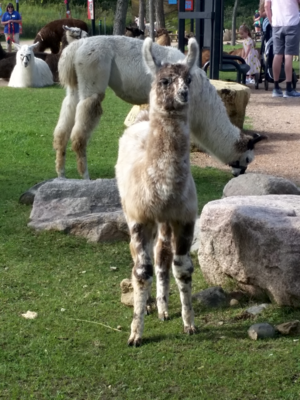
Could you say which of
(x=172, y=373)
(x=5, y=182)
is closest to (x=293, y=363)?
(x=172, y=373)

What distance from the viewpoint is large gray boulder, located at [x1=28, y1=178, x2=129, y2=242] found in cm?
613

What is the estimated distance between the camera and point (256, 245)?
15.2 ft

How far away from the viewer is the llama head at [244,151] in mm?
7965

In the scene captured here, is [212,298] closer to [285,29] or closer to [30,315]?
[30,315]

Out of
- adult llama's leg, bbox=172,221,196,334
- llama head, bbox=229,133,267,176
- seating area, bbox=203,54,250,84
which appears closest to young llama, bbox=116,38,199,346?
adult llama's leg, bbox=172,221,196,334

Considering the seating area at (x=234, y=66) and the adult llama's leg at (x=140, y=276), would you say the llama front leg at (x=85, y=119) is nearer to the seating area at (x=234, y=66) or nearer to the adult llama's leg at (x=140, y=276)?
the adult llama's leg at (x=140, y=276)

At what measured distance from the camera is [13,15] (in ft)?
88.6

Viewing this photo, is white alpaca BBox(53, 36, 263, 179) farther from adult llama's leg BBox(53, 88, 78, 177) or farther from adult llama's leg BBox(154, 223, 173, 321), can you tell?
adult llama's leg BBox(154, 223, 173, 321)

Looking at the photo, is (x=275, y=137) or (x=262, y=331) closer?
(x=262, y=331)

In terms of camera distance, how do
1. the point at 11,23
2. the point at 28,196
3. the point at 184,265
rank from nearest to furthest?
the point at 184,265, the point at 28,196, the point at 11,23

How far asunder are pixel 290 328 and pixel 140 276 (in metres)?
0.92

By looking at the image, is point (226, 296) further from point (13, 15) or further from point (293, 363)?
point (13, 15)

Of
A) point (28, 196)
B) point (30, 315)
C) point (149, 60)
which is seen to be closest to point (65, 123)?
point (28, 196)

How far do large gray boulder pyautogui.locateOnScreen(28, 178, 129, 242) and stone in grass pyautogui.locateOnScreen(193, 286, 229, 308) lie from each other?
144 cm
